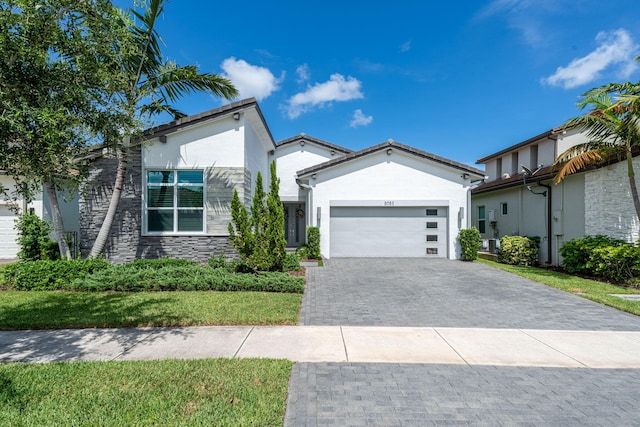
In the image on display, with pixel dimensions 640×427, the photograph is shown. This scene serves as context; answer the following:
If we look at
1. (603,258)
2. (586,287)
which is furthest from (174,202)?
(603,258)

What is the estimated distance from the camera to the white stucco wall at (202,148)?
35.9 ft

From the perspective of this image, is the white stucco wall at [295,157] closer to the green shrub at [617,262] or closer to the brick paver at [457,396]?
the green shrub at [617,262]

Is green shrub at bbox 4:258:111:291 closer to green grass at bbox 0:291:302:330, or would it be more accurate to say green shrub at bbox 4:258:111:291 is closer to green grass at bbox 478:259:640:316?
green grass at bbox 0:291:302:330

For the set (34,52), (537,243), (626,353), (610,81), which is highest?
(610,81)

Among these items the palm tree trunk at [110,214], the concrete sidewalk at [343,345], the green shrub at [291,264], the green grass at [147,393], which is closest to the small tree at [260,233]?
the green shrub at [291,264]

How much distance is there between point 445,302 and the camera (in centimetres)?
759

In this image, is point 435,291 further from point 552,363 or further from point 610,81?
point 610,81

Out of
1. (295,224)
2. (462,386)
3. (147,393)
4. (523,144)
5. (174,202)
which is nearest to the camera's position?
(147,393)

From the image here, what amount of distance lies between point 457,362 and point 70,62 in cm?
749

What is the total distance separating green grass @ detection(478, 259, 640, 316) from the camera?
730 cm

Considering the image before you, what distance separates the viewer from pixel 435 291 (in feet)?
28.4

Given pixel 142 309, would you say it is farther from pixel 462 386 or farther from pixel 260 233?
pixel 462 386

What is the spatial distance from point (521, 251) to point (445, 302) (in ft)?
27.7

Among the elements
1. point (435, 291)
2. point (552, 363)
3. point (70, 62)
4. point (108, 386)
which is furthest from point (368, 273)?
point (70, 62)
